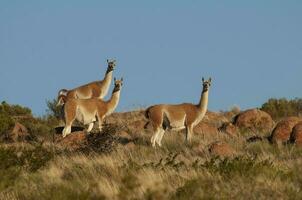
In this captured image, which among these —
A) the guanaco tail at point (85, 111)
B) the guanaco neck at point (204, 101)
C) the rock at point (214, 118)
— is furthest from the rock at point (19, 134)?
the rock at point (214, 118)

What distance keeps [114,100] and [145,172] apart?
9.12 meters

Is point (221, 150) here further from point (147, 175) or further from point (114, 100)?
point (114, 100)

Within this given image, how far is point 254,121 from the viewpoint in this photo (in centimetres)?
2839

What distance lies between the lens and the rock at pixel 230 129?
26.6 meters

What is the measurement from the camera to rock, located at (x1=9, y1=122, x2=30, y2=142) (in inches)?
1103

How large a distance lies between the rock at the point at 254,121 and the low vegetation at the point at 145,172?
385cm

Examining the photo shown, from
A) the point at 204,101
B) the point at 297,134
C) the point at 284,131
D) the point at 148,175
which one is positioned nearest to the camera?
the point at 148,175

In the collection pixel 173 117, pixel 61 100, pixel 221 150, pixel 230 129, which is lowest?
pixel 221 150

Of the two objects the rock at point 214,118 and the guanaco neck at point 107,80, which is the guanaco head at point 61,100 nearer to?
the guanaco neck at point 107,80

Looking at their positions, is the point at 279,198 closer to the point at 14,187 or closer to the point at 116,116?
the point at 14,187

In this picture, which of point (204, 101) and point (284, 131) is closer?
point (284, 131)

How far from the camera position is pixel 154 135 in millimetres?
24391

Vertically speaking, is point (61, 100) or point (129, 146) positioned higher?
point (61, 100)

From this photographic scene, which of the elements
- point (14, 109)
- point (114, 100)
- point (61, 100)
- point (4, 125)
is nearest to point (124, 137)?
point (114, 100)
